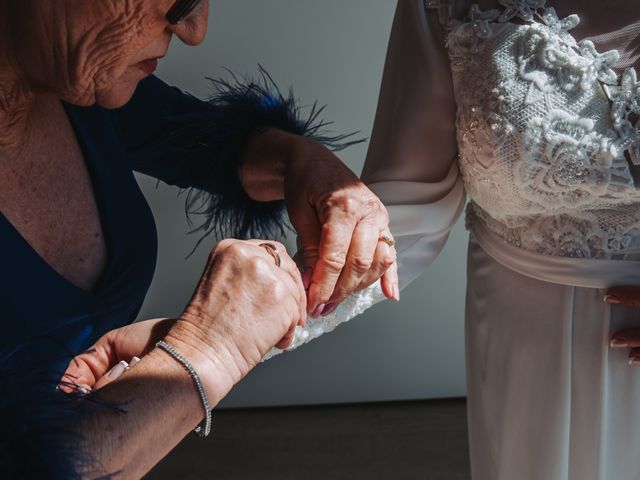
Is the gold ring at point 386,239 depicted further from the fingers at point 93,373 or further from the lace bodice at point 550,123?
the fingers at point 93,373

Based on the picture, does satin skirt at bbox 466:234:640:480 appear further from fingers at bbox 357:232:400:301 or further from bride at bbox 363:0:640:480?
fingers at bbox 357:232:400:301

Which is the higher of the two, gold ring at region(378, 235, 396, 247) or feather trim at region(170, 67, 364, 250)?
feather trim at region(170, 67, 364, 250)

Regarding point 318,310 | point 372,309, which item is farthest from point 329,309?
point 372,309

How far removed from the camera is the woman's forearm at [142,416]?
0.88m

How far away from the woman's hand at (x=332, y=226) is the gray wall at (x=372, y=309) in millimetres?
1352

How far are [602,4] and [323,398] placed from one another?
2.23 m

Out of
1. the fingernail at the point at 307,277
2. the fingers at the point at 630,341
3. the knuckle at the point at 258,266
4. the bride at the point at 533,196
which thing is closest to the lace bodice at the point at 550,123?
the bride at the point at 533,196

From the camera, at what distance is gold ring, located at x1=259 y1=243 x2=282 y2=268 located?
110 cm

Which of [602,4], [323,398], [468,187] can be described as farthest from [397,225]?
[323,398]

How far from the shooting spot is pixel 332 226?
1211 mm

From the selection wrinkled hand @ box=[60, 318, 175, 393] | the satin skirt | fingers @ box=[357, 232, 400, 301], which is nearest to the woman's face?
wrinkled hand @ box=[60, 318, 175, 393]

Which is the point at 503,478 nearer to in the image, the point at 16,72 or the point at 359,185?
the point at 359,185

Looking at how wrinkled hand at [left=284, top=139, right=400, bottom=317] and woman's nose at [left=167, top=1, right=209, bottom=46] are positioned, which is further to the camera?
wrinkled hand at [left=284, top=139, right=400, bottom=317]

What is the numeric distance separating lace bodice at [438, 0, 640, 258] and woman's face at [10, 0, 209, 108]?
482 millimetres
